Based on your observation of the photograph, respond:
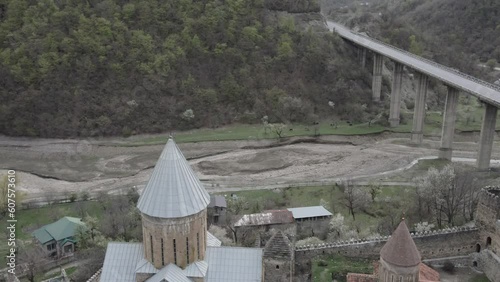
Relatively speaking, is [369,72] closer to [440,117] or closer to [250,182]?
[440,117]

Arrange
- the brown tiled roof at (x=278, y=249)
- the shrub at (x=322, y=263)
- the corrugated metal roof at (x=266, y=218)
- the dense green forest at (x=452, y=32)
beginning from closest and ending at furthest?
1. the brown tiled roof at (x=278, y=249)
2. the shrub at (x=322, y=263)
3. the corrugated metal roof at (x=266, y=218)
4. the dense green forest at (x=452, y=32)

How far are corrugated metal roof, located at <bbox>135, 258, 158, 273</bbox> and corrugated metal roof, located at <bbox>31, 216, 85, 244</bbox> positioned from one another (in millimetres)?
18510

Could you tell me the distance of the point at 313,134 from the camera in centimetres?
6969

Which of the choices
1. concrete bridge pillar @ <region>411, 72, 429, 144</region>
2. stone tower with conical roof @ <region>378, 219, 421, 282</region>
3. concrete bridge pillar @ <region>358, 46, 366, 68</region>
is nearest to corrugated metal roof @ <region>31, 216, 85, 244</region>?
stone tower with conical roof @ <region>378, 219, 421, 282</region>

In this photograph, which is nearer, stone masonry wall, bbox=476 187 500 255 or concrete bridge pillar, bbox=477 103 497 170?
stone masonry wall, bbox=476 187 500 255

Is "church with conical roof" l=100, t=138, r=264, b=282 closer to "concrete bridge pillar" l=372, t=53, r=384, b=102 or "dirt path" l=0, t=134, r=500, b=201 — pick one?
"dirt path" l=0, t=134, r=500, b=201

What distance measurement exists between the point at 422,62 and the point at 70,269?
54136mm

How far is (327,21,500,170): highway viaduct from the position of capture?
52625 millimetres

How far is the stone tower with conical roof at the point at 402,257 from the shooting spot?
2261 centimetres

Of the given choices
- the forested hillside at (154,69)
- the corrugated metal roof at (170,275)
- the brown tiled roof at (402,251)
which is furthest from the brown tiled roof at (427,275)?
the forested hillside at (154,69)

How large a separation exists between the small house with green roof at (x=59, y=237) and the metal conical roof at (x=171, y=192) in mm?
19723

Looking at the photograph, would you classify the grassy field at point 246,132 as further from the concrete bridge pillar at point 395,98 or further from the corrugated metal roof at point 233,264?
the corrugated metal roof at point 233,264

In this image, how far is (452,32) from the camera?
337 feet

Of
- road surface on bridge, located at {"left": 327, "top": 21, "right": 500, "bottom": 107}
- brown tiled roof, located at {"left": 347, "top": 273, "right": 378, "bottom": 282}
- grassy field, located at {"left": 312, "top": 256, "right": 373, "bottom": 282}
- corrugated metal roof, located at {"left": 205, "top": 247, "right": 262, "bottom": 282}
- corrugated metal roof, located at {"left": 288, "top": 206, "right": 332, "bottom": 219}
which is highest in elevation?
road surface on bridge, located at {"left": 327, "top": 21, "right": 500, "bottom": 107}
